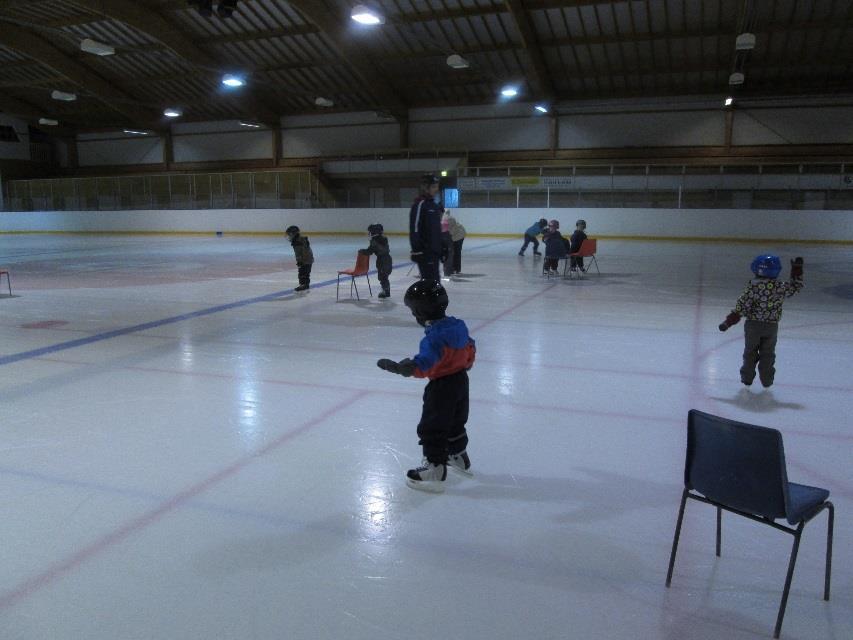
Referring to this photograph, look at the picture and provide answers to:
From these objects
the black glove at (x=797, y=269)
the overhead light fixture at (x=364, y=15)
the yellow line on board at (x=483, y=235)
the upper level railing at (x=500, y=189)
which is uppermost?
the overhead light fixture at (x=364, y=15)

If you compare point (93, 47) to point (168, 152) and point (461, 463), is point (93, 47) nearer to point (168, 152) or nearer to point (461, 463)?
point (168, 152)

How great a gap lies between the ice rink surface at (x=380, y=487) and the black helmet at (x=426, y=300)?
2.82ft

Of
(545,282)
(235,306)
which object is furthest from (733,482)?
(545,282)

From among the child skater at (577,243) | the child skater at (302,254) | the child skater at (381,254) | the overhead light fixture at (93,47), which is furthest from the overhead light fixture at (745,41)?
the overhead light fixture at (93,47)

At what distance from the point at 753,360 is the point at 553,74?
76.6 feet

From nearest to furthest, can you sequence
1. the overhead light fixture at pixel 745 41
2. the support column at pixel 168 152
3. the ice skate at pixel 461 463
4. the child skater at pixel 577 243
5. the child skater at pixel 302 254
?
the ice skate at pixel 461 463
the child skater at pixel 302 254
the child skater at pixel 577 243
the overhead light fixture at pixel 745 41
the support column at pixel 168 152

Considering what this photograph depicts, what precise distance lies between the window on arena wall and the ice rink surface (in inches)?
1366

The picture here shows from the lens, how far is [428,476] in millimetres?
3184

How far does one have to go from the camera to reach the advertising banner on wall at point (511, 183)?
24078 mm

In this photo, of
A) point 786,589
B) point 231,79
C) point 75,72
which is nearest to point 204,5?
point 231,79

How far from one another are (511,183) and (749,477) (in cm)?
2341

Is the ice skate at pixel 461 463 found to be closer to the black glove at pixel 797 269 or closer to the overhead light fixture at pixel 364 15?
the black glove at pixel 797 269

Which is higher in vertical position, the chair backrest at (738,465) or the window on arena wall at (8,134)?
the window on arena wall at (8,134)

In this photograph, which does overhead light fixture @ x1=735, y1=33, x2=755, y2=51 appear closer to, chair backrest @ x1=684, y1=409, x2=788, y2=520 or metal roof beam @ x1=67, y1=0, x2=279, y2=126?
metal roof beam @ x1=67, y1=0, x2=279, y2=126
